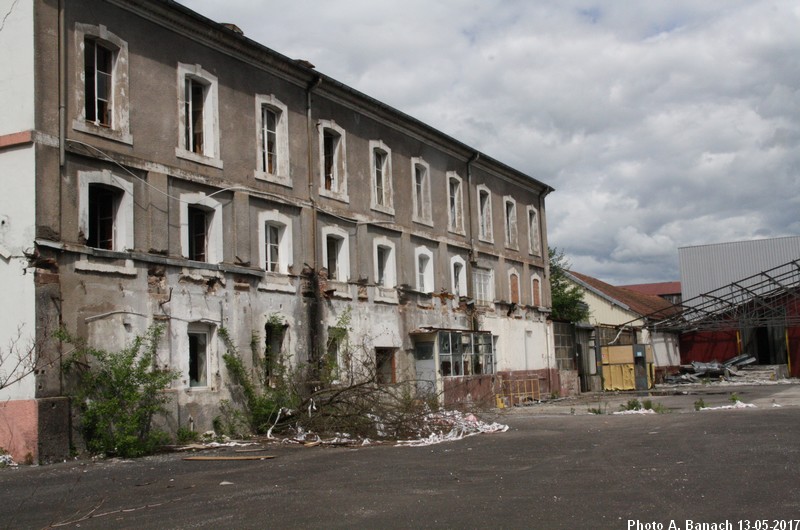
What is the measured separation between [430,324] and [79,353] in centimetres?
1455

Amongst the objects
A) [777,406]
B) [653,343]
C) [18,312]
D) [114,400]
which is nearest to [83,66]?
[18,312]

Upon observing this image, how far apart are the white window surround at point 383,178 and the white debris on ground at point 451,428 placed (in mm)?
8411

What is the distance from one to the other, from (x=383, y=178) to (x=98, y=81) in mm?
11231

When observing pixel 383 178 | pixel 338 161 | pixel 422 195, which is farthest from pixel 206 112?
pixel 422 195

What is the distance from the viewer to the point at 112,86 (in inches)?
711

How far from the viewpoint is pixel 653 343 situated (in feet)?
162

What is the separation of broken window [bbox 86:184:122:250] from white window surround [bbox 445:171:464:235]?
15.2 metres

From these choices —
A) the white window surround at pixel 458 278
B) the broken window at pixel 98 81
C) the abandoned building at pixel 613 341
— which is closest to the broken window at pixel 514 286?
the white window surround at pixel 458 278

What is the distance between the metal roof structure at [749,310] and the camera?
4600cm

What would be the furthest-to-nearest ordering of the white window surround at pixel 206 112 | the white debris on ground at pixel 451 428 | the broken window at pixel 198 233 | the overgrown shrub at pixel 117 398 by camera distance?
the broken window at pixel 198 233 → the white window surround at pixel 206 112 → the white debris on ground at pixel 451 428 → the overgrown shrub at pixel 117 398

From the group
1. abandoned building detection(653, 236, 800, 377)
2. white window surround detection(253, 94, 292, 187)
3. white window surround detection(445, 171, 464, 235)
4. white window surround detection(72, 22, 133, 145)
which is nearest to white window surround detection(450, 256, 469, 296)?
white window surround detection(445, 171, 464, 235)

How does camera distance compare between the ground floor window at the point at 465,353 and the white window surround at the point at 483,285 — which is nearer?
the ground floor window at the point at 465,353

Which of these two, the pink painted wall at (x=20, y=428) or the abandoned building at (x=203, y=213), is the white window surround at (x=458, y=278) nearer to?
the abandoned building at (x=203, y=213)

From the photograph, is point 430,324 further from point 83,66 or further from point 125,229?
point 83,66
